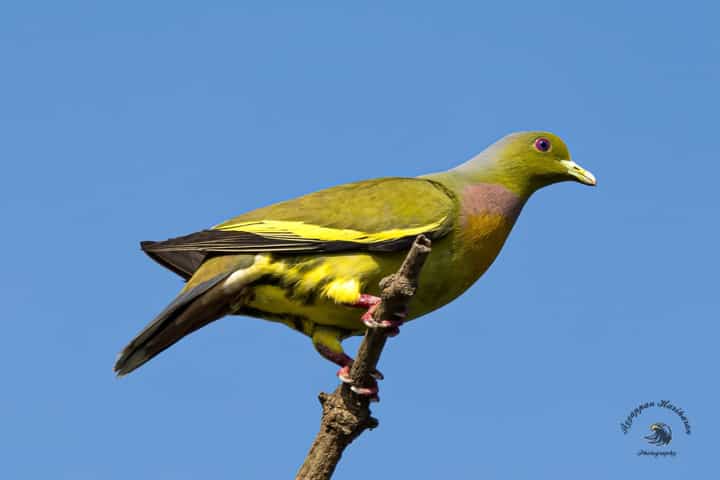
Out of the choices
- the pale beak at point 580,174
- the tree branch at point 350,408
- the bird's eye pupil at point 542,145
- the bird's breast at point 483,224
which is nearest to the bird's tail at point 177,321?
the tree branch at point 350,408

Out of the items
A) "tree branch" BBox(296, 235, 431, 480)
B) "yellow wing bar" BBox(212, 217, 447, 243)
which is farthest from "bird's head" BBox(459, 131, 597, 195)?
"tree branch" BBox(296, 235, 431, 480)

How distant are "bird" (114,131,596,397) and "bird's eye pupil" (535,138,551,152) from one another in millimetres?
863

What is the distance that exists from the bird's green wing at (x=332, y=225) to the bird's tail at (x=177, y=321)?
295mm

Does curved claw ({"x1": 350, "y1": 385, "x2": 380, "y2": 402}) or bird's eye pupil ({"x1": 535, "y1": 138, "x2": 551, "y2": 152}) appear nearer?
curved claw ({"x1": 350, "y1": 385, "x2": 380, "y2": 402})

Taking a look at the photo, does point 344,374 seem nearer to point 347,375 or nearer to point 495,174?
point 347,375

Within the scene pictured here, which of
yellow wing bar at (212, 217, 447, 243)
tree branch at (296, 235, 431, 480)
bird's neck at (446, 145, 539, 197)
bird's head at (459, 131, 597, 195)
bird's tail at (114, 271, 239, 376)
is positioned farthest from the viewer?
bird's head at (459, 131, 597, 195)

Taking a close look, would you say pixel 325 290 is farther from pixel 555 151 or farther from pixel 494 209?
pixel 555 151

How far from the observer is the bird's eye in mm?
8477

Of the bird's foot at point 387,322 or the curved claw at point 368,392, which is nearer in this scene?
the bird's foot at point 387,322

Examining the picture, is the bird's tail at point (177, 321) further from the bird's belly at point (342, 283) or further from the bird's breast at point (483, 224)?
the bird's breast at point (483, 224)

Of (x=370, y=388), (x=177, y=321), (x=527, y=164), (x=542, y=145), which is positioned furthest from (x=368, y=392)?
(x=542, y=145)

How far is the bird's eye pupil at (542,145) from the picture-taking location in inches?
334

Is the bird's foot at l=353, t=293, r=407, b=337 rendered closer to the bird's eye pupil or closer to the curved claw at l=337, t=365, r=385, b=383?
the curved claw at l=337, t=365, r=385, b=383

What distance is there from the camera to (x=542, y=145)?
8508 millimetres
